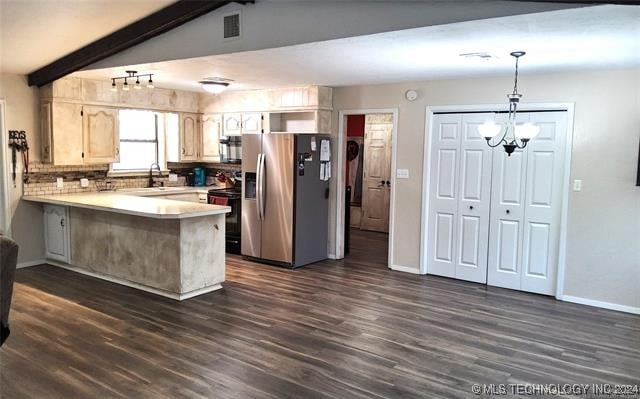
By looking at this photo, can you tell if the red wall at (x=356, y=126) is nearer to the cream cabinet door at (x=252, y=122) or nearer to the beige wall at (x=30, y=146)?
the cream cabinet door at (x=252, y=122)

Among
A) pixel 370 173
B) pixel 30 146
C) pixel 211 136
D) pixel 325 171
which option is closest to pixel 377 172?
pixel 370 173

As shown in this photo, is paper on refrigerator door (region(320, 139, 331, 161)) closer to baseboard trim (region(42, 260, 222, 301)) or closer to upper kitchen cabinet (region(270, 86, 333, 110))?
upper kitchen cabinet (region(270, 86, 333, 110))

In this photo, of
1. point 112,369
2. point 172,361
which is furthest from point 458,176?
point 112,369

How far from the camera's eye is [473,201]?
572 cm

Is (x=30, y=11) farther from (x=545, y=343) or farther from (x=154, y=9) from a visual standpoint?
(x=545, y=343)

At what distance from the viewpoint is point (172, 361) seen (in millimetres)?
3508

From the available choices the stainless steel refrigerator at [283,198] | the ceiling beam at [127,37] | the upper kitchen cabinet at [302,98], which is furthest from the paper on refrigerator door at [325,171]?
the ceiling beam at [127,37]

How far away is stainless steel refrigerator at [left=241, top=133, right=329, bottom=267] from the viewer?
6.19 meters

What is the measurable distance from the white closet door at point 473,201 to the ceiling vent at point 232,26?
2.89 m

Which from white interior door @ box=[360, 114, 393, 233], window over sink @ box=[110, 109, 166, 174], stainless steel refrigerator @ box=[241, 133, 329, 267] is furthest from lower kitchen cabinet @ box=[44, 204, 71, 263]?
white interior door @ box=[360, 114, 393, 233]

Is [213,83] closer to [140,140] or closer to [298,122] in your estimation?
[298,122]

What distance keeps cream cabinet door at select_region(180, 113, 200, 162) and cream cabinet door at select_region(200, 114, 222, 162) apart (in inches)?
4.0

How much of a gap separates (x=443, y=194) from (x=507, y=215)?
78 cm

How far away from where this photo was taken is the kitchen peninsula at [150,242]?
16.0 feet
